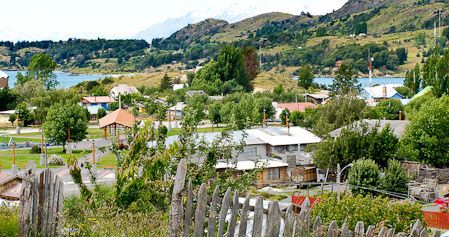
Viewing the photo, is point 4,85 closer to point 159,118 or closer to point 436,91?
point 436,91

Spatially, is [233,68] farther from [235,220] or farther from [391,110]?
[235,220]

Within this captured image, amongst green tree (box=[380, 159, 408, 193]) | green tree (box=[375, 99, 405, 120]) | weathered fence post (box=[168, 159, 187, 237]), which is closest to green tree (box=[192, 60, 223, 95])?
green tree (box=[375, 99, 405, 120])

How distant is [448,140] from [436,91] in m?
27.4

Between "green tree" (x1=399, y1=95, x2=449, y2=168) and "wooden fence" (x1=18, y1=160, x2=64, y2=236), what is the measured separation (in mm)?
26402

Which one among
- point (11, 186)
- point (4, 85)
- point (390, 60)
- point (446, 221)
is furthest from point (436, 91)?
point (390, 60)

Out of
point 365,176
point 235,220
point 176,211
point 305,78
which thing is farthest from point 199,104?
point 235,220

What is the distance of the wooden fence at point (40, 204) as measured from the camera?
617 centimetres

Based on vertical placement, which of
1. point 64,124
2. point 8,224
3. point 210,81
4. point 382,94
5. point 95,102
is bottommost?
point 8,224

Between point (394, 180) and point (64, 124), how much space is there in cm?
2732

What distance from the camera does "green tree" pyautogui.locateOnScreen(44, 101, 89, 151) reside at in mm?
41906

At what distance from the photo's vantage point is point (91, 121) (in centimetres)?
6788

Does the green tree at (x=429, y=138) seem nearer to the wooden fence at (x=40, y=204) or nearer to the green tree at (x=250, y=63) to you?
the wooden fence at (x=40, y=204)

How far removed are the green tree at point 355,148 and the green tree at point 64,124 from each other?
21.9m

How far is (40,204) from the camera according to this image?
6.38 m
